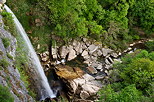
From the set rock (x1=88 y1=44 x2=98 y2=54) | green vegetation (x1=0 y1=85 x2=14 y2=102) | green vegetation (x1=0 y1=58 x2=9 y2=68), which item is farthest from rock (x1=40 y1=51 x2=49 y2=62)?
green vegetation (x1=0 y1=85 x2=14 y2=102)

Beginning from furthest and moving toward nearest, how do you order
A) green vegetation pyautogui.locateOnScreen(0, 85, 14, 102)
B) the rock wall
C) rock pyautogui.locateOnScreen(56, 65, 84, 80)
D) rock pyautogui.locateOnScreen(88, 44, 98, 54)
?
rock pyautogui.locateOnScreen(88, 44, 98, 54), rock pyautogui.locateOnScreen(56, 65, 84, 80), the rock wall, green vegetation pyautogui.locateOnScreen(0, 85, 14, 102)

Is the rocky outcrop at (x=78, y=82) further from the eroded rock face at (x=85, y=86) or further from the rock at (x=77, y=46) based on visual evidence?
the rock at (x=77, y=46)

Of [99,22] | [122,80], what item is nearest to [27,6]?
[99,22]

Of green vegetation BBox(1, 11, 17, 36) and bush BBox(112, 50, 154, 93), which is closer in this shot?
bush BBox(112, 50, 154, 93)

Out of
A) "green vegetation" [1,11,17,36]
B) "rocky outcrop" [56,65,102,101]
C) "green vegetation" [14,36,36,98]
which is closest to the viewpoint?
"green vegetation" [14,36,36,98]

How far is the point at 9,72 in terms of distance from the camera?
16.4m

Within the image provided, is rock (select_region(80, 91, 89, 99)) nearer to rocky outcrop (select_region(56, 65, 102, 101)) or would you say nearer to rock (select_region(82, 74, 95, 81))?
rocky outcrop (select_region(56, 65, 102, 101))

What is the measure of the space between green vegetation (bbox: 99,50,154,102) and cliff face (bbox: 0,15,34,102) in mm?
5525

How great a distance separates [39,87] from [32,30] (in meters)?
8.48

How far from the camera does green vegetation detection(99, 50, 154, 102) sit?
52.9 ft

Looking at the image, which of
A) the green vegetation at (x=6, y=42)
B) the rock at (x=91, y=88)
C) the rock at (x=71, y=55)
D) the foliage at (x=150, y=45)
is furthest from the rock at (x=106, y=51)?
the green vegetation at (x=6, y=42)

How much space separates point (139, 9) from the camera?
3438 cm

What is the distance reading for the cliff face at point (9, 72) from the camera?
14798 millimetres

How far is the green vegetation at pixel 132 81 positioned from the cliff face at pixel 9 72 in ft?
18.1
